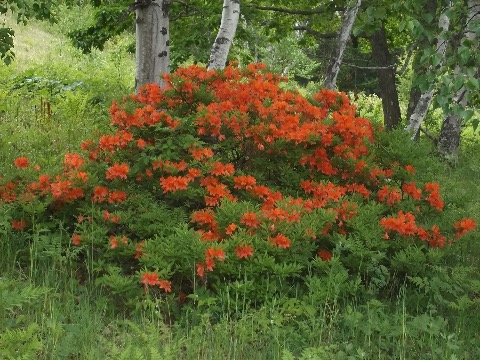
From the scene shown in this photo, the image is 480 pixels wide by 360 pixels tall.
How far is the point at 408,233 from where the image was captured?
4.51 metres

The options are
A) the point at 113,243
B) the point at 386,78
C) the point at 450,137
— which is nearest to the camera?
the point at 113,243

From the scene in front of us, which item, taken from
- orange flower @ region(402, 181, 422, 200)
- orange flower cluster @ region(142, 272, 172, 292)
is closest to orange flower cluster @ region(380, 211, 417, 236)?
orange flower @ region(402, 181, 422, 200)

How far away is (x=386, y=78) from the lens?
12305 millimetres

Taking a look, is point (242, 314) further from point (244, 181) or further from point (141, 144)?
point (141, 144)

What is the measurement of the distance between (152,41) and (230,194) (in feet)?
10.9

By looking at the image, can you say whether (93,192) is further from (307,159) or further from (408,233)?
(408,233)

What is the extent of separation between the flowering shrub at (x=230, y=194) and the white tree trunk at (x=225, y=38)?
164 centimetres

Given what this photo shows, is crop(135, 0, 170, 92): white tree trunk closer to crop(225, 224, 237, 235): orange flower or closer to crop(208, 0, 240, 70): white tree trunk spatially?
crop(208, 0, 240, 70): white tree trunk

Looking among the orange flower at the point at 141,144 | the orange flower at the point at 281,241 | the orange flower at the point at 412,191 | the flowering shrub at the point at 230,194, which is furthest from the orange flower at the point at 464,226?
the orange flower at the point at 141,144

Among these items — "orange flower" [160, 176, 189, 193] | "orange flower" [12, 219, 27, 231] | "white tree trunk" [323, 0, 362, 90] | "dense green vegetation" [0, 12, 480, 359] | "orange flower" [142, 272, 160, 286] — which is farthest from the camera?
"white tree trunk" [323, 0, 362, 90]

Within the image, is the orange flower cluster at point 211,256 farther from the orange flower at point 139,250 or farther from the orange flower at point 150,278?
the orange flower at point 139,250

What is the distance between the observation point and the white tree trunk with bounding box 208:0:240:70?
708 cm

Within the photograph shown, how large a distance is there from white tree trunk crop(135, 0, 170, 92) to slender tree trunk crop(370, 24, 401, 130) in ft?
20.4

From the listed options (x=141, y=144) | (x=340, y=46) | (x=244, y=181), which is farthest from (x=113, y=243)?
(x=340, y=46)
